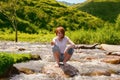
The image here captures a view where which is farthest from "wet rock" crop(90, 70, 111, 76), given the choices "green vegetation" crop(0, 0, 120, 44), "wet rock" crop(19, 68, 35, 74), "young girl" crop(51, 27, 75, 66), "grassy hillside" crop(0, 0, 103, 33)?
"grassy hillside" crop(0, 0, 103, 33)

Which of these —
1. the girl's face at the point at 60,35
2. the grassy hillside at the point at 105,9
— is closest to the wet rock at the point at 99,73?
the girl's face at the point at 60,35

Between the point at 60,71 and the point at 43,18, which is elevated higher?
the point at 60,71

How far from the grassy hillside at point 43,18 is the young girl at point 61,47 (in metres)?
58.2

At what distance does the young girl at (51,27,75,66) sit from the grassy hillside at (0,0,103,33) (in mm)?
58190

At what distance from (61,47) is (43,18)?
2918 inches

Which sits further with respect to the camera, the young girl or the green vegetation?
the green vegetation

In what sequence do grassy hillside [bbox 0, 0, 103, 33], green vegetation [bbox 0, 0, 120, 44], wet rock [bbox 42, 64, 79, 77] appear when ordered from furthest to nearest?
grassy hillside [bbox 0, 0, 103, 33] → green vegetation [bbox 0, 0, 120, 44] → wet rock [bbox 42, 64, 79, 77]

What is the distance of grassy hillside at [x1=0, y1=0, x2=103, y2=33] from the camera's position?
8344cm

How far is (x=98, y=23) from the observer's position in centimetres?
10312

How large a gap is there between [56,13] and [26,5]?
8.99 m

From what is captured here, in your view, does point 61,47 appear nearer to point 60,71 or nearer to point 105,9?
point 60,71

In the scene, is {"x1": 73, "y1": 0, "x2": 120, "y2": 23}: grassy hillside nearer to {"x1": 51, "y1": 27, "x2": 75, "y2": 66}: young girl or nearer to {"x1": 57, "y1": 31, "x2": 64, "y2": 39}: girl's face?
{"x1": 51, "y1": 27, "x2": 75, "y2": 66}: young girl

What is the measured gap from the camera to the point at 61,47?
69.2ft

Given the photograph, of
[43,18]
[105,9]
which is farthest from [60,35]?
[105,9]
